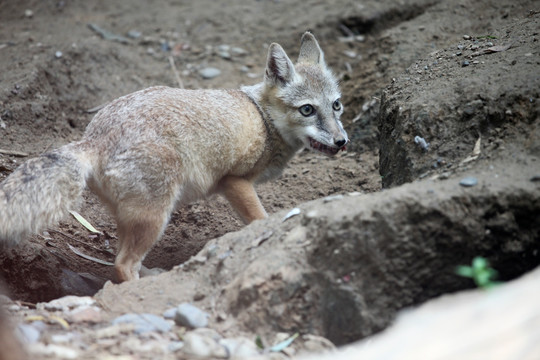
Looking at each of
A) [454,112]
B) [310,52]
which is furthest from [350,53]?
[454,112]

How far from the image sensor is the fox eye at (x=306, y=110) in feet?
20.2

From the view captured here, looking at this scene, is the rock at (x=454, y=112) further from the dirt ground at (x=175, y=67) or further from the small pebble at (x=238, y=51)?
the small pebble at (x=238, y=51)

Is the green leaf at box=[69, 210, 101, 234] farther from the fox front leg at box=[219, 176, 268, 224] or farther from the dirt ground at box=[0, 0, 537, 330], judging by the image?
the fox front leg at box=[219, 176, 268, 224]

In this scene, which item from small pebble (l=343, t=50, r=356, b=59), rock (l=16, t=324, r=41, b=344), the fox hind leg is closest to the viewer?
rock (l=16, t=324, r=41, b=344)

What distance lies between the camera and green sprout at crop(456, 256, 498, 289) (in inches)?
125

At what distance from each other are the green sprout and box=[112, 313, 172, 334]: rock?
207 centimetres

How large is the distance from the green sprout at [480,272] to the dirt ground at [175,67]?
296cm

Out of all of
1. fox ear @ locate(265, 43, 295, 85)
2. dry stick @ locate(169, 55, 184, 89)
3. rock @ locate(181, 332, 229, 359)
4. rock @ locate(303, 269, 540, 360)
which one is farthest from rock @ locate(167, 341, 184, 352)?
dry stick @ locate(169, 55, 184, 89)

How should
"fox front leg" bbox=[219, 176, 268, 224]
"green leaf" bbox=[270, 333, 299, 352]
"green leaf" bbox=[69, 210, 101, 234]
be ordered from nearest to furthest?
"green leaf" bbox=[270, 333, 299, 352]
"fox front leg" bbox=[219, 176, 268, 224]
"green leaf" bbox=[69, 210, 101, 234]

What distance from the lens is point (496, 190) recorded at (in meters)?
3.65

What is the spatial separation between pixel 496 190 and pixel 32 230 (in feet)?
12.3

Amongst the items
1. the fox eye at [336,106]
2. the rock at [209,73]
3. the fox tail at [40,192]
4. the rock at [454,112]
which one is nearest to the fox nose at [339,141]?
the rock at [454,112]

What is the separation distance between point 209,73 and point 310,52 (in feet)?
8.56

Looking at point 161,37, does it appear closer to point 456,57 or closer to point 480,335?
point 456,57
